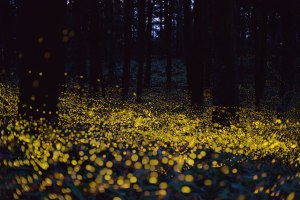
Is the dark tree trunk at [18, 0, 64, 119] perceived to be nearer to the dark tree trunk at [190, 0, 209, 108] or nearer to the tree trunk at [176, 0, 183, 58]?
the dark tree trunk at [190, 0, 209, 108]

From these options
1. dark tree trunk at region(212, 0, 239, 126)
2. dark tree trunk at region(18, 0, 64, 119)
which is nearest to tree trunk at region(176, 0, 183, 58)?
dark tree trunk at region(212, 0, 239, 126)

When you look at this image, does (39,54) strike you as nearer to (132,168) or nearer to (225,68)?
(132,168)

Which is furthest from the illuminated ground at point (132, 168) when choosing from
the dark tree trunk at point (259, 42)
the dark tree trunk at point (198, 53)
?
the dark tree trunk at point (259, 42)

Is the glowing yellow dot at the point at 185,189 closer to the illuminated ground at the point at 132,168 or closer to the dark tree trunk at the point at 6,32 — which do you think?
the illuminated ground at the point at 132,168

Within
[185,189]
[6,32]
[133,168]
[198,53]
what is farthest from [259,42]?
[6,32]

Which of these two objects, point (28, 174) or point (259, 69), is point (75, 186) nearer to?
point (28, 174)

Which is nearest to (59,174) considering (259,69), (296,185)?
(296,185)

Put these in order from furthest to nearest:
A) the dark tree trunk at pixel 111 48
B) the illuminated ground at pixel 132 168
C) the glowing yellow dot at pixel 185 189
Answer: the dark tree trunk at pixel 111 48 → the glowing yellow dot at pixel 185 189 → the illuminated ground at pixel 132 168
